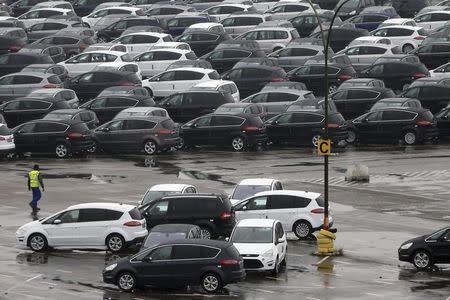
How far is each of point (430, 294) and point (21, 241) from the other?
12.0 metres

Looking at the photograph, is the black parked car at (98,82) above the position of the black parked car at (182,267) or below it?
above

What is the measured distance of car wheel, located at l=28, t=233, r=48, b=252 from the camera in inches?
1617

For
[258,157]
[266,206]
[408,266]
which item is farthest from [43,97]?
[408,266]

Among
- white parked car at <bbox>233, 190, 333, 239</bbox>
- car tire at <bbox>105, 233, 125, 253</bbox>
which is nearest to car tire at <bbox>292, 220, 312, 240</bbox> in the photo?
white parked car at <bbox>233, 190, 333, 239</bbox>

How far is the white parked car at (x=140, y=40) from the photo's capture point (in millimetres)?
A: 78562

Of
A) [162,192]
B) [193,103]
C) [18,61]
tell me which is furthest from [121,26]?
[162,192]

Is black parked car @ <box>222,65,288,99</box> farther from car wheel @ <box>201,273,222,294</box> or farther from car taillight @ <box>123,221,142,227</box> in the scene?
car wheel @ <box>201,273,222,294</box>

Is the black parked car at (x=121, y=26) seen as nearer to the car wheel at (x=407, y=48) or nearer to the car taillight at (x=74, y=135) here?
the car wheel at (x=407, y=48)

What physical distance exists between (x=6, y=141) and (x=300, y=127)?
39.3 feet

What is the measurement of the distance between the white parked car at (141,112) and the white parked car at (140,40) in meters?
17.3

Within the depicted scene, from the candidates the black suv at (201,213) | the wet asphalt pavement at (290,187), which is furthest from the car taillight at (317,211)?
the black suv at (201,213)

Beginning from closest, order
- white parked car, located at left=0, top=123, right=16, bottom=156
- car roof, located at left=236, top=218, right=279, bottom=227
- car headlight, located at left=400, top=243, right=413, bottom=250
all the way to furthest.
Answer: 1. car headlight, located at left=400, top=243, right=413, bottom=250
2. car roof, located at left=236, top=218, right=279, bottom=227
3. white parked car, located at left=0, top=123, right=16, bottom=156

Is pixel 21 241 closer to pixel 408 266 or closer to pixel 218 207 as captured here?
pixel 218 207

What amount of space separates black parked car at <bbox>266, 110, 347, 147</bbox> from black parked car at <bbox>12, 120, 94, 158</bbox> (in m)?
7.67
